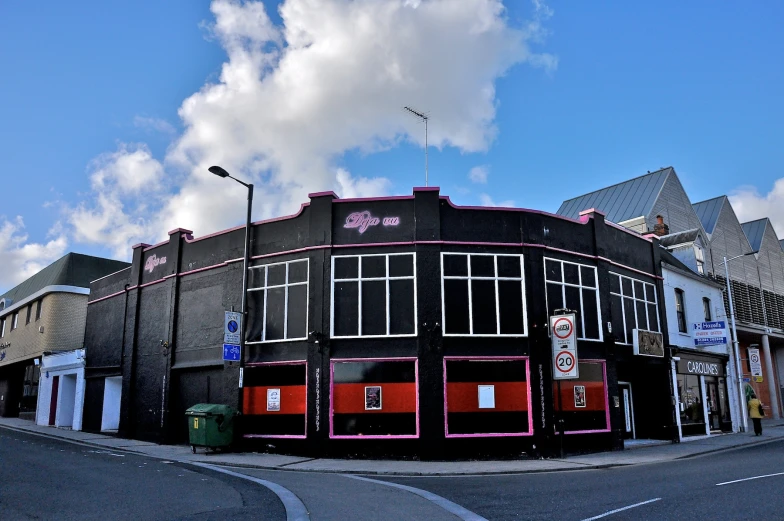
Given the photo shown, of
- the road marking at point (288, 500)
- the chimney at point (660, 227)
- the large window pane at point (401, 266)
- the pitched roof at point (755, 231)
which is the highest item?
the pitched roof at point (755, 231)

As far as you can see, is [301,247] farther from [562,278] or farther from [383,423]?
[562,278]

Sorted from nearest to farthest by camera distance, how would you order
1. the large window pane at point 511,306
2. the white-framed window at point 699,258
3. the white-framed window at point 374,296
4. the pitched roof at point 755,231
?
the white-framed window at point 374,296
the large window pane at point 511,306
the white-framed window at point 699,258
the pitched roof at point 755,231

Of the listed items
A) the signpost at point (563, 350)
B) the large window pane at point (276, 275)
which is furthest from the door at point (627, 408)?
the large window pane at point (276, 275)

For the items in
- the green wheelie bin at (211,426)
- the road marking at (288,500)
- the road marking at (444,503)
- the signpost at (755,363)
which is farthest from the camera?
the signpost at (755,363)

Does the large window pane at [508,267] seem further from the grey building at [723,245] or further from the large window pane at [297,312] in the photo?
the grey building at [723,245]

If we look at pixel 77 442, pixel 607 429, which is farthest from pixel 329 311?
pixel 77 442

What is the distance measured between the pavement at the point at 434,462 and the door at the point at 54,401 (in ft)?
34.1

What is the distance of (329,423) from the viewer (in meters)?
17.9

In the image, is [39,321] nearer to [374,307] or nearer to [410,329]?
[374,307]

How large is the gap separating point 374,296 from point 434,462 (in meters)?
5.17

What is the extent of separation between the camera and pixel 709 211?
122 ft

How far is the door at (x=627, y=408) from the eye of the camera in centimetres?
2289

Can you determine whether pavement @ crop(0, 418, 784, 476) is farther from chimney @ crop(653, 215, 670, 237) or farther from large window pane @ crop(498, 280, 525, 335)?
chimney @ crop(653, 215, 670, 237)

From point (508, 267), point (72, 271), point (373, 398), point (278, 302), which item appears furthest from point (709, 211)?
point (72, 271)
